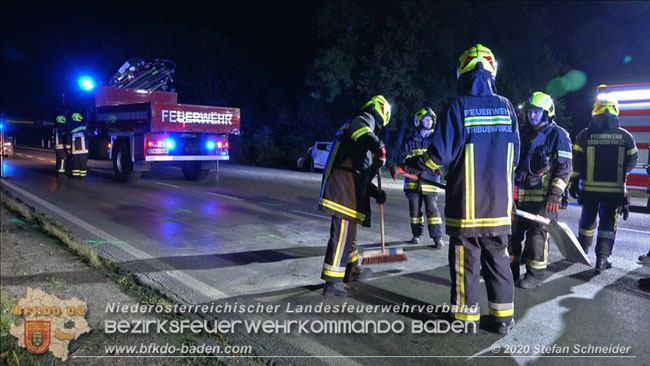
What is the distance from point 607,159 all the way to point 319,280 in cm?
359

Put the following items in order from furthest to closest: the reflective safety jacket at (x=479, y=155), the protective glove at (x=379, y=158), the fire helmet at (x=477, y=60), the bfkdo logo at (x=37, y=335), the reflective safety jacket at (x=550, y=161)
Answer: the reflective safety jacket at (x=550, y=161) < the protective glove at (x=379, y=158) < the fire helmet at (x=477, y=60) < the reflective safety jacket at (x=479, y=155) < the bfkdo logo at (x=37, y=335)

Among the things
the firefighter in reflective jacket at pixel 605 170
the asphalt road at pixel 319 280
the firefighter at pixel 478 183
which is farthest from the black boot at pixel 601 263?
the firefighter at pixel 478 183

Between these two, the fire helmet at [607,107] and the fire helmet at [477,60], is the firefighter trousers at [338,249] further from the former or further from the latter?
the fire helmet at [607,107]

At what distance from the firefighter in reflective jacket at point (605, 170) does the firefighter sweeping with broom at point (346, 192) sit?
9.26 ft

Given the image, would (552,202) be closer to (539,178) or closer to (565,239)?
(539,178)

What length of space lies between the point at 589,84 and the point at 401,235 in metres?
25.3

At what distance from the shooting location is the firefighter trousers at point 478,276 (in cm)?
381

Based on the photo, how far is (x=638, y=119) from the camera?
10.0 m

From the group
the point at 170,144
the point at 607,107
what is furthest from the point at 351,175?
the point at 170,144

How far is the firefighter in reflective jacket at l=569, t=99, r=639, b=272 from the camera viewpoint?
570 cm

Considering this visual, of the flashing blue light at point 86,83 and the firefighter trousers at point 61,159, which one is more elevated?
the flashing blue light at point 86,83

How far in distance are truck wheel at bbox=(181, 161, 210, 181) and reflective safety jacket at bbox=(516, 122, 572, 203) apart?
36.2 ft

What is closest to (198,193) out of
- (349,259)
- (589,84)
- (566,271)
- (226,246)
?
(226,246)

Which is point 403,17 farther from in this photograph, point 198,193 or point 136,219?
point 136,219
